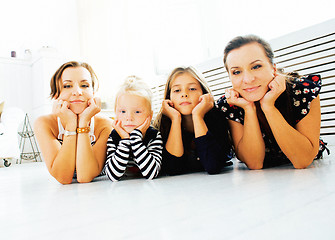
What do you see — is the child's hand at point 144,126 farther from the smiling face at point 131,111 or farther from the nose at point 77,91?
the nose at point 77,91

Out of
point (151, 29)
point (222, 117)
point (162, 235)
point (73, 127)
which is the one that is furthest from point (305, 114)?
point (151, 29)

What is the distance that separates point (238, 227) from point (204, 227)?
0.07 meters

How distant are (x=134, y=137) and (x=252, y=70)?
1.91 feet

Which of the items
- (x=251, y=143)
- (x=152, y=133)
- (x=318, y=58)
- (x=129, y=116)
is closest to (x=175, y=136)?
(x=152, y=133)

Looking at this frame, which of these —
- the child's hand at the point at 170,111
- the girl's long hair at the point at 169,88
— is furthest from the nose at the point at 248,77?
the child's hand at the point at 170,111

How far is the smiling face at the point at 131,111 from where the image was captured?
1252 mm

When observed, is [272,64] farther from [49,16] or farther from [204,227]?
[49,16]

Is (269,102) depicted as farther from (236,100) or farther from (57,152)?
(57,152)

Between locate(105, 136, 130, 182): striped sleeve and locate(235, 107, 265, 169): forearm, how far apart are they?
526 millimetres

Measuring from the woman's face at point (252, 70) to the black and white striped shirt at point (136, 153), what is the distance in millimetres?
462

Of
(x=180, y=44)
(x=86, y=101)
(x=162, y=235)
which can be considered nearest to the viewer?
(x=162, y=235)

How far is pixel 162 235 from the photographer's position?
0.54m

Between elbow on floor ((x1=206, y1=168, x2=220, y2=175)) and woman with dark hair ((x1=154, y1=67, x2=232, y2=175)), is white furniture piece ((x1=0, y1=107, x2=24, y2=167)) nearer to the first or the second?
woman with dark hair ((x1=154, y1=67, x2=232, y2=175))

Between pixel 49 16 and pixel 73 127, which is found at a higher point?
pixel 49 16
